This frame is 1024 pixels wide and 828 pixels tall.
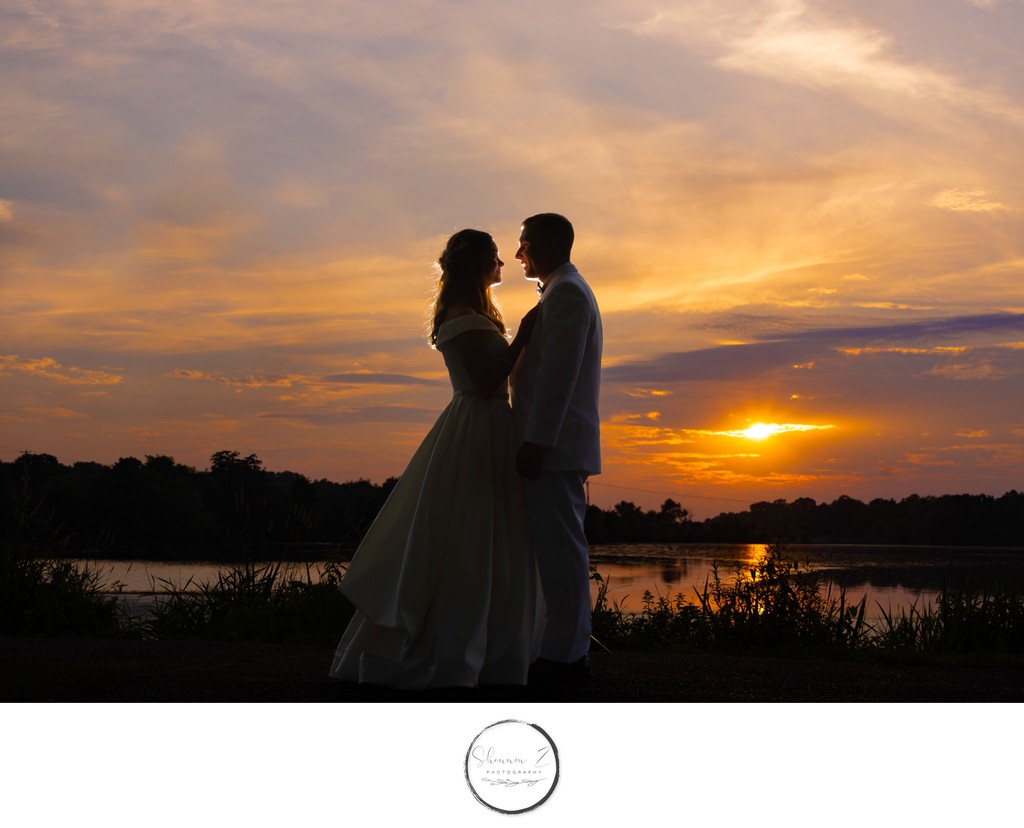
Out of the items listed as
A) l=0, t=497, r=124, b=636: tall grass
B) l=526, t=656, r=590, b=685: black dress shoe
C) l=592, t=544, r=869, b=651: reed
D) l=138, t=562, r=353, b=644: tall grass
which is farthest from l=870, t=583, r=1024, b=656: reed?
l=0, t=497, r=124, b=636: tall grass

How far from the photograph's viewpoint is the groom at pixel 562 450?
14.2 feet

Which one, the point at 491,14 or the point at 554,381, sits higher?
the point at 491,14

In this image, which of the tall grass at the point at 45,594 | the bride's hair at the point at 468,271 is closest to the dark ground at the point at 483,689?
the tall grass at the point at 45,594

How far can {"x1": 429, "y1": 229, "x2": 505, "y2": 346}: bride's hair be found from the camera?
4.78 meters

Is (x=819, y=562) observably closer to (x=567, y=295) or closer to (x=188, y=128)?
(x=567, y=295)

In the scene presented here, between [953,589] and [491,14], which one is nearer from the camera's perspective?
[491,14]

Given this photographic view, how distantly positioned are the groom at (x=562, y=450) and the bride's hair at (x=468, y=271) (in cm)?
37

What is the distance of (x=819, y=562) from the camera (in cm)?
659

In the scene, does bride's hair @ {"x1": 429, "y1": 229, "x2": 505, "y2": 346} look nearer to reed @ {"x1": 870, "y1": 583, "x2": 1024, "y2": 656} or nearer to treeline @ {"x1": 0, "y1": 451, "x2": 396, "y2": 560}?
treeline @ {"x1": 0, "y1": 451, "x2": 396, "y2": 560}

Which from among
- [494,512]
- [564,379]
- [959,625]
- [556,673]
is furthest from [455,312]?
[959,625]
